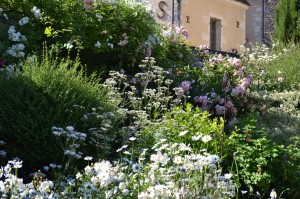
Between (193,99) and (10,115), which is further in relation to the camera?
(193,99)

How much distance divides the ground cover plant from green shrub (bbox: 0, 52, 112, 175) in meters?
0.01

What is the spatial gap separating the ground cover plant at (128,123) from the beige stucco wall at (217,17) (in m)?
5.59

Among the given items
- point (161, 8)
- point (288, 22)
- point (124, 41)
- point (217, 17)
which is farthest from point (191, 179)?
point (217, 17)

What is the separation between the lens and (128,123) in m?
6.51

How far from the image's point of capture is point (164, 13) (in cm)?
1549

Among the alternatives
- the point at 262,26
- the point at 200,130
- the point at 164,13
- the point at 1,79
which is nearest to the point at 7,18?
the point at 1,79

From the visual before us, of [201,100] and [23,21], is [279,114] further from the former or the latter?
[23,21]

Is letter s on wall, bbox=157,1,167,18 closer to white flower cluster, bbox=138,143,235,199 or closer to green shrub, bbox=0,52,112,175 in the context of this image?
green shrub, bbox=0,52,112,175

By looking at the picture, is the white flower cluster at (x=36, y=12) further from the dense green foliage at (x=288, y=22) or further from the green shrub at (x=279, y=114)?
the dense green foliage at (x=288, y=22)

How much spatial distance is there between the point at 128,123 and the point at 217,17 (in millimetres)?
11122

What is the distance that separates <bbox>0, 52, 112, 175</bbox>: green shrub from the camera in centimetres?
495

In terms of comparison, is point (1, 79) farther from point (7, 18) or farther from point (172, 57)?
point (172, 57)

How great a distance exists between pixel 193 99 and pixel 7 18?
297 centimetres

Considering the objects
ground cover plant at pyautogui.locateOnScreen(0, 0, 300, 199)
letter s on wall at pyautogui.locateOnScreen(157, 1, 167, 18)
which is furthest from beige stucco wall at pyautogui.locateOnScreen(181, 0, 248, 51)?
ground cover plant at pyautogui.locateOnScreen(0, 0, 300, 199)
